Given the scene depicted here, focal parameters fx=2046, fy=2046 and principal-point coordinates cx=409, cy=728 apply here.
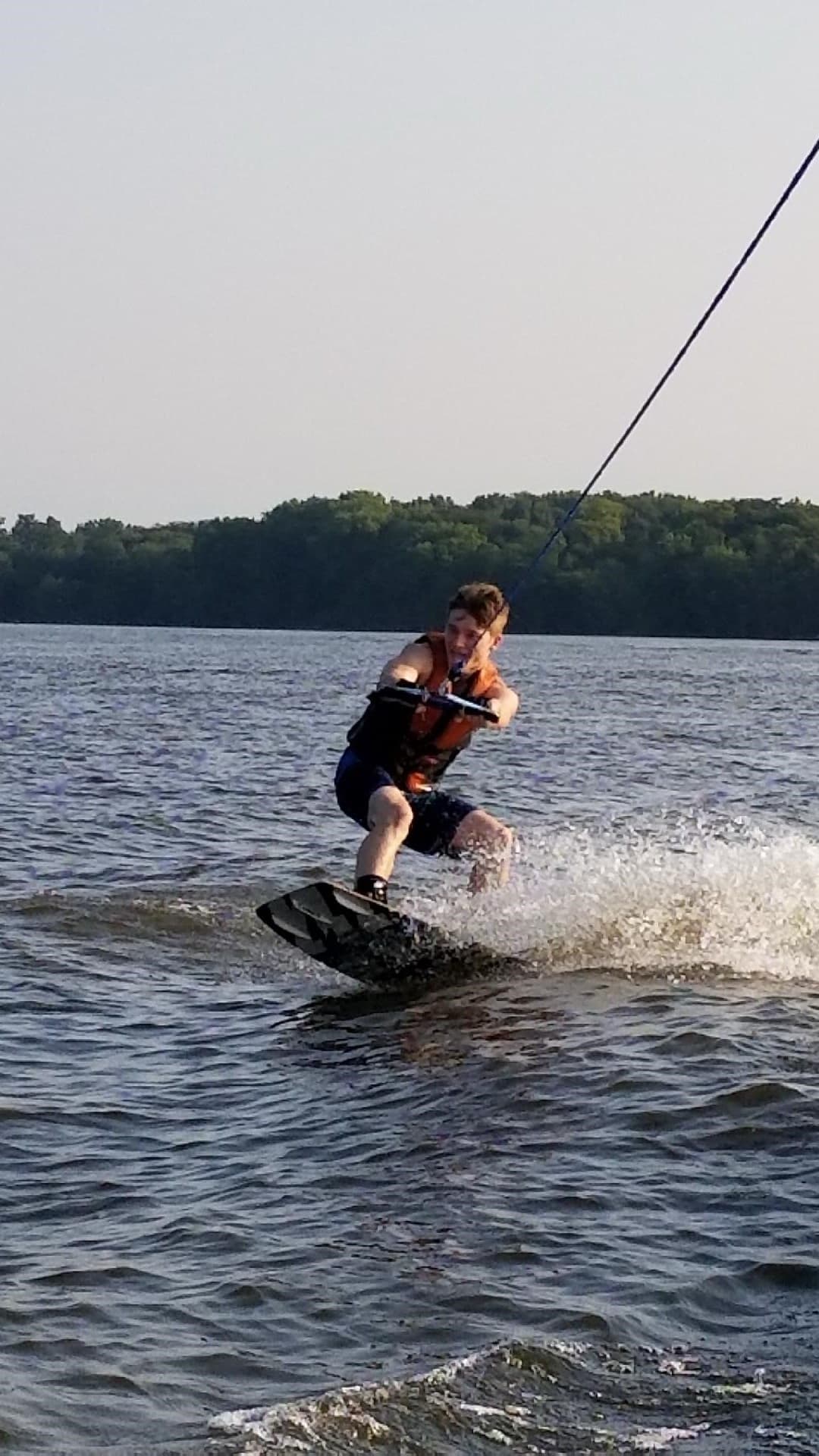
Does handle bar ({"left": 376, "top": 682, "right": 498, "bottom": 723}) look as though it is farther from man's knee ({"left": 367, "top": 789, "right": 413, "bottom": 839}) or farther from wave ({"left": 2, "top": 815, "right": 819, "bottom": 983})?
wave ({"left": 2, "top": 815, "right": 819, "bottom": 983})

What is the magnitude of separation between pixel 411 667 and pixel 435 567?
303ft

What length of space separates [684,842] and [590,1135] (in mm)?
8344

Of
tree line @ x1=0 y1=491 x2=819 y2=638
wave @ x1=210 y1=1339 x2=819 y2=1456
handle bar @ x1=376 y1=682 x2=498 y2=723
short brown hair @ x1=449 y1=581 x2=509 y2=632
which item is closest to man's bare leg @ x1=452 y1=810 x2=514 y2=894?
handle bar @ x1=376 y1=682 x2=498 y2=723

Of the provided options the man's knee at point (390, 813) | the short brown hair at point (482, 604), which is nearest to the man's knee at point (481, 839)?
the man's knee at point (390, 813)

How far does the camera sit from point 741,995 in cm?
887

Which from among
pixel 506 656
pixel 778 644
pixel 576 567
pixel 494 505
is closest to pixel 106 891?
pixel 506 656

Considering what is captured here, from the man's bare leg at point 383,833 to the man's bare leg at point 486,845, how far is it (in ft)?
1.62

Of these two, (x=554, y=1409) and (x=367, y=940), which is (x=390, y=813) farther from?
(x=554, y=1409)

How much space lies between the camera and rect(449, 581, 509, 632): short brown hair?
373 inches

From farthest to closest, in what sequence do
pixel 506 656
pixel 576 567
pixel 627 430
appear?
pixel 576 567
pixel 506 656
pixel 627 430

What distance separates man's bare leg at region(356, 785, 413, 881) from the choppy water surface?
642mm

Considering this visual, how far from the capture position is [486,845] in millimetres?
9883

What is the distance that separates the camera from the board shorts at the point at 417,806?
9703mm

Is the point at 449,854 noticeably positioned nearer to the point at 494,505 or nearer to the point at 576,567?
the point at 576,567
